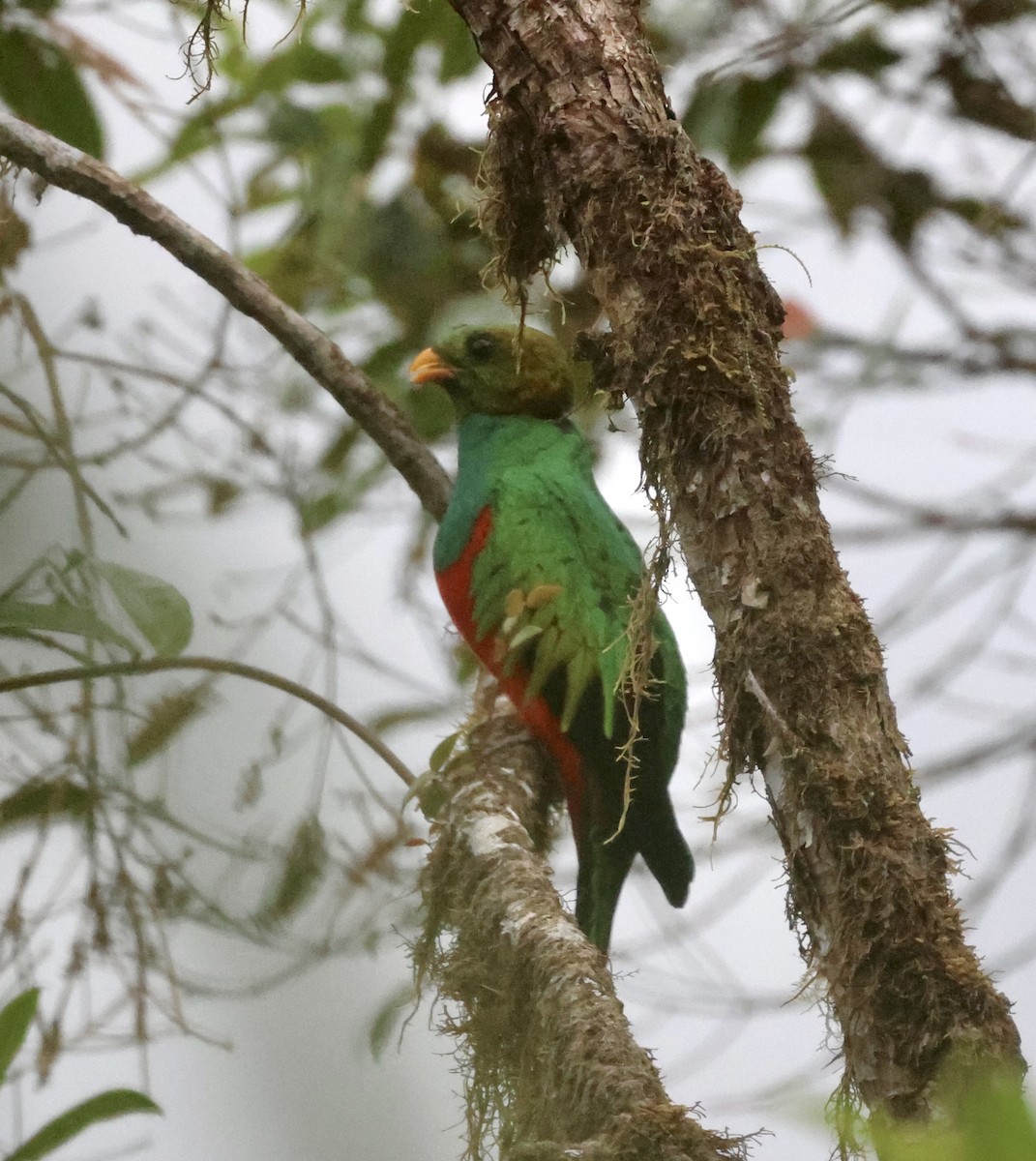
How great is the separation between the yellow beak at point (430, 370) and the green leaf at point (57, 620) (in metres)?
0.86

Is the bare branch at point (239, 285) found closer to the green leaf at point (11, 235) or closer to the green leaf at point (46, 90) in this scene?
the green leaf at point (11, 235)

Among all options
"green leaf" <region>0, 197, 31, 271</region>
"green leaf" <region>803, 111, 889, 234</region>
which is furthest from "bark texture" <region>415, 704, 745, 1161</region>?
"green leaf" <region>803, 111, 889, 234</region>

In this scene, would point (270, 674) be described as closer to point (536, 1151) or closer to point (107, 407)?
point (107, 407)

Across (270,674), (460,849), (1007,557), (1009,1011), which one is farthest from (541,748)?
(1007,557)

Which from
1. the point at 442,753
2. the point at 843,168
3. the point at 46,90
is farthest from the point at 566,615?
the point at 843,168

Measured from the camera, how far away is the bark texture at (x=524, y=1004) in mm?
989

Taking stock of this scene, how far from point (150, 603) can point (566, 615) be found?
1.99ft

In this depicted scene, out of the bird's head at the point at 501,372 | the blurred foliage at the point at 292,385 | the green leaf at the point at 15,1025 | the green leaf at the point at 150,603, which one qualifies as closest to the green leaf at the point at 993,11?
the blurred foliage at the point at 292,385

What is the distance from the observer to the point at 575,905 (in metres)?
1.71

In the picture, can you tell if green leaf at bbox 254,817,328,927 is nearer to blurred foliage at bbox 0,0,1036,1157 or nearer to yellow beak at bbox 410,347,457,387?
blurred foliage at bbox 0,0,1036,1157

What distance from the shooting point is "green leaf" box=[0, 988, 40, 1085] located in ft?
3.99

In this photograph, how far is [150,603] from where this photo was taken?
1308 millimetres

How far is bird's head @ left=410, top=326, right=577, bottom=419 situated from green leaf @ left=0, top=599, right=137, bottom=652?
34.1 inches

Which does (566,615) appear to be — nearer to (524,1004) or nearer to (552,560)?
(552,560)
